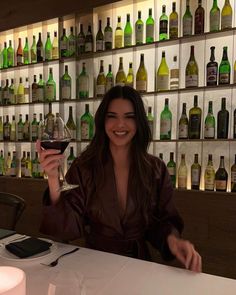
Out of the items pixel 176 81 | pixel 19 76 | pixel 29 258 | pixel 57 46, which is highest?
pixel 57 46

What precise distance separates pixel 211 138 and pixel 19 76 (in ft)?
7.09

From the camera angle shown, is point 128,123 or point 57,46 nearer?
point 128,123

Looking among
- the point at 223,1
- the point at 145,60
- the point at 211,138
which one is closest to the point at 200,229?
the point at 211,138

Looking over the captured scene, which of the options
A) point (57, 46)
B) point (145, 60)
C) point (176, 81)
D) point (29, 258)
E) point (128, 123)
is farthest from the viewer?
point (57, 46)

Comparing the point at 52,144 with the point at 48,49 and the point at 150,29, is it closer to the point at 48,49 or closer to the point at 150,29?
the point at 150,29

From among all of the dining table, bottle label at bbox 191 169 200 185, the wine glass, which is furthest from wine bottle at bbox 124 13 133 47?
the dining table

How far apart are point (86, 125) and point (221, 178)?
4.07 ft

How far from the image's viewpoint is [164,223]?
1247 mm

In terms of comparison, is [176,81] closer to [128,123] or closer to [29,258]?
[128,123]

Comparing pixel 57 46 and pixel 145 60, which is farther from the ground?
pixel 57 46

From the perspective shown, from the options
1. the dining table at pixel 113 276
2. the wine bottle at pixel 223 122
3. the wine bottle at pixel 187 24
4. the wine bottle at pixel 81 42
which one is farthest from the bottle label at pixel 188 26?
the dining table at pixel 113 276

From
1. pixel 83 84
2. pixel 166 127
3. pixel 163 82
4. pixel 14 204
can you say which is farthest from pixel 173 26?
pixel 14 204

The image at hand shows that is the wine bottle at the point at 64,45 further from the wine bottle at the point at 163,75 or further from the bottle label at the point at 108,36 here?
the wine bottle at the point at 163,75

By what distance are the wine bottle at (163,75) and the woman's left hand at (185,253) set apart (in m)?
1.52
